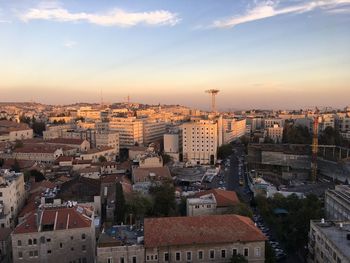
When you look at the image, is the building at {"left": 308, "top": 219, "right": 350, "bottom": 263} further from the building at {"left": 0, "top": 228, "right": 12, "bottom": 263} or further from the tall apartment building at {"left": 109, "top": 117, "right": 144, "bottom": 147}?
the tall apartment building at {"left": 109, "top": 117, "right": 144, "bottom": 147}

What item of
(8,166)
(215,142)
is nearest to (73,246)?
(8,166)

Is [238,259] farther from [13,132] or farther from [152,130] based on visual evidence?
[13,132]

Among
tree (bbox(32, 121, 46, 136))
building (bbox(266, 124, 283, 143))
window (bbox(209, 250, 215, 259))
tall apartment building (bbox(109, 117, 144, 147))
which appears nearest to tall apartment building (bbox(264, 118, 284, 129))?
building (bbox(266, 124, 283, 143))

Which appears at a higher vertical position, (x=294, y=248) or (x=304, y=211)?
(x=304, y=211)

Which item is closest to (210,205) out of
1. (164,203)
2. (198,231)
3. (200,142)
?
(164,203)

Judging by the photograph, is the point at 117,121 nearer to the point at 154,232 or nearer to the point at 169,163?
the point at 169,163

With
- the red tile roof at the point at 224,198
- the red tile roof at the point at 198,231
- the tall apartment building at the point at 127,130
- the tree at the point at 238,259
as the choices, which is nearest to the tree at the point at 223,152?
the tall apartment building at the point at 127,130
